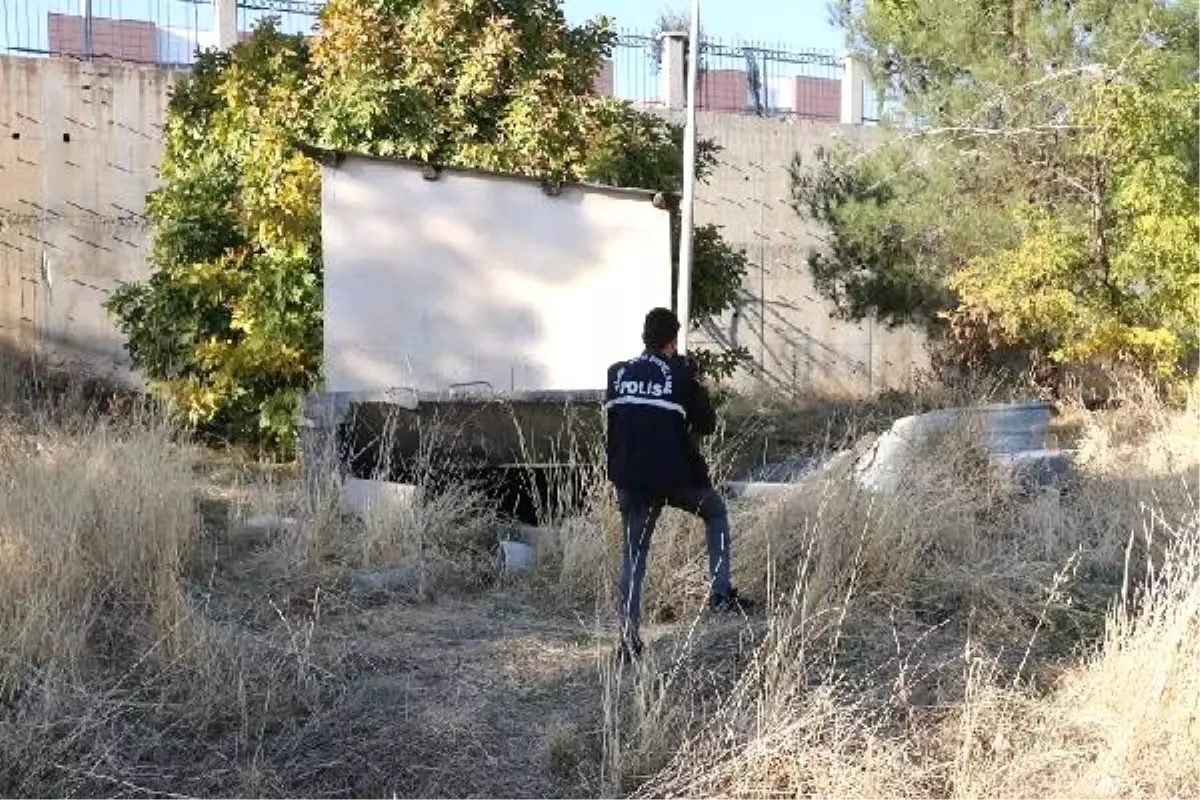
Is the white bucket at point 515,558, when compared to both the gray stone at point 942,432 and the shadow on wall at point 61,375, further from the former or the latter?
the shadow on wall at point 61,375

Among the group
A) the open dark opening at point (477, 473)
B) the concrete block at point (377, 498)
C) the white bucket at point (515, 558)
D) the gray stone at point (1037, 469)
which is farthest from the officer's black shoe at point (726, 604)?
the gray stone at point (1037, 469)

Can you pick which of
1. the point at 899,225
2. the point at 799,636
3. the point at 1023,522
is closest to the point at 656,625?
the point at 799,636

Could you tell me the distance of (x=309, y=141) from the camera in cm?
1187

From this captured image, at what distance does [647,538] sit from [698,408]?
0.58 meters

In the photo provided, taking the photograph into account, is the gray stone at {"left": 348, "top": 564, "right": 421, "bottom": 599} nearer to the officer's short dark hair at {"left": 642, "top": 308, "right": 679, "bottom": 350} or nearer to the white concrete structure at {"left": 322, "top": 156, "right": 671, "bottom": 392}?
the officer's short dark hair at {"left": 642, "top": 308, "right": 679, "bottom": 350}

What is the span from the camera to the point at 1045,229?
13.7 m

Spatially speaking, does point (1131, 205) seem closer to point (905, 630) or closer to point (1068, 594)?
point (1068, 594)

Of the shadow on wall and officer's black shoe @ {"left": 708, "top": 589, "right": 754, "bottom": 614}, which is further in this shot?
the shadow on wall

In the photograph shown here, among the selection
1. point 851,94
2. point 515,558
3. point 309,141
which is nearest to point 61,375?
point 309,141

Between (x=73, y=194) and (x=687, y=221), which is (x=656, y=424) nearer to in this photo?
(x=687, y=221)

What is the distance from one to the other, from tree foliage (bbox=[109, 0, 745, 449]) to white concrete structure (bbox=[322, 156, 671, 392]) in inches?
27.3

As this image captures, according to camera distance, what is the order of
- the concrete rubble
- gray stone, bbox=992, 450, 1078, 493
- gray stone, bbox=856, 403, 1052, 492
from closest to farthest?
the concrete rubble, gray stone, bbox=856, 403, 1052, 492, gray stone, bbox=992, 450, 1078, 493

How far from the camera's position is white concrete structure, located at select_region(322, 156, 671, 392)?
1076 centimetres

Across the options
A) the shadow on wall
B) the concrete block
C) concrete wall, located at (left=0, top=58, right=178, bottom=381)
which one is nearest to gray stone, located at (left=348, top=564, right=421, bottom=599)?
the concrete block
